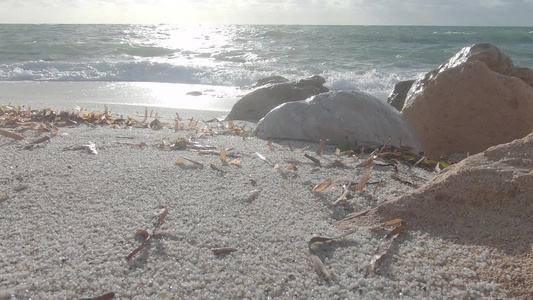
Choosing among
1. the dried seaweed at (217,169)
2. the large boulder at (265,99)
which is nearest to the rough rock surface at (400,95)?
the large boulder at (265,99)

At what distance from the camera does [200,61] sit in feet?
42.8

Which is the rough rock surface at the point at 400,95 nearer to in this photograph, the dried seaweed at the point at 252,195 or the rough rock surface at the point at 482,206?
the rough rock surface at the point at 482,206

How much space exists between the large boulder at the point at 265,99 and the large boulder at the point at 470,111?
2.30 meters

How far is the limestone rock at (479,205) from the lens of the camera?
134cm

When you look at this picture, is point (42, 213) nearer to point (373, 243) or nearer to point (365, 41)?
point (373, 243)

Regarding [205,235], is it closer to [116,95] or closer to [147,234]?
[147,234]

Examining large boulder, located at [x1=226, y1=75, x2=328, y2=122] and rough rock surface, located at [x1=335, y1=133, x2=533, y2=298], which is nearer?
rough rock surface, located at [x1=335, y1=133, x2=533, y2=298]

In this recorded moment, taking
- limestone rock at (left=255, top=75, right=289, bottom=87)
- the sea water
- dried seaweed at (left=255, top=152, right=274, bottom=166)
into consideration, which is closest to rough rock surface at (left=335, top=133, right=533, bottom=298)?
dried seaweed at (left=255, top=152, right=274, bottom=166)

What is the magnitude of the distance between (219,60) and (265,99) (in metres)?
8.15

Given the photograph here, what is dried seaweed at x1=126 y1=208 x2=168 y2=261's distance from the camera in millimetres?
1280

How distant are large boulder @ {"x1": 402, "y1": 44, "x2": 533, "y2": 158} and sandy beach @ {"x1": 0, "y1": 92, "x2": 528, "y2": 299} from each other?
1.27 m

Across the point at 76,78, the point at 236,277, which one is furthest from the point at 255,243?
the point at 76,78

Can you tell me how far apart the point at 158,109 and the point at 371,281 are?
5052mm

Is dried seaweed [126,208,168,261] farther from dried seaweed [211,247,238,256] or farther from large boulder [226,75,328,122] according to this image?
large boulder [226,75,328,122]
